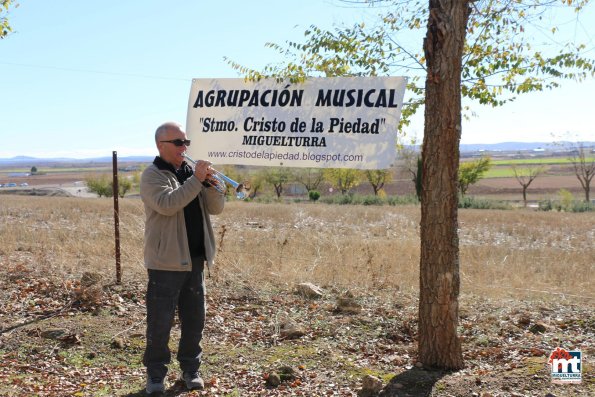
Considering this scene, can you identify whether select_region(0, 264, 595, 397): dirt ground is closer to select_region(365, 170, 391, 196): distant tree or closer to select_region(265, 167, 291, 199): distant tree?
select_region(365, 170, 391, 196): distant tree

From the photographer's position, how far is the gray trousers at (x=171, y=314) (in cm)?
458

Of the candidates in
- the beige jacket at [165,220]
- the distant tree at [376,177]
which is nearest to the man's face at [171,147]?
the beige jacket at [165,220]

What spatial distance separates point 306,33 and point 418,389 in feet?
13.2

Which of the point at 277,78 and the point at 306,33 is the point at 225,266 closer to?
the point at 277,78

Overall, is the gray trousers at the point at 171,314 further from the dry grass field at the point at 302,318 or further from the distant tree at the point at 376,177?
the distant tree at the point at 376,177

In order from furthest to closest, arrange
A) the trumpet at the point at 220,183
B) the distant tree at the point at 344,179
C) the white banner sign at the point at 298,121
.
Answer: the distant tree at the point at 344,179, the white banner sign at the point at 298,121, the trumpet at the point at 220,183

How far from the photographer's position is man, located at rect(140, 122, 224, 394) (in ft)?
14.6

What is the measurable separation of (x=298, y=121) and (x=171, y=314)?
10.9ft

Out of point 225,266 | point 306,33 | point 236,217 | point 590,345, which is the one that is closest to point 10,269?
point 225,266

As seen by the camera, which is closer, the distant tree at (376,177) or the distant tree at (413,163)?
the distant tree at (413,163)

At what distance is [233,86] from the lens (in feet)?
24.8

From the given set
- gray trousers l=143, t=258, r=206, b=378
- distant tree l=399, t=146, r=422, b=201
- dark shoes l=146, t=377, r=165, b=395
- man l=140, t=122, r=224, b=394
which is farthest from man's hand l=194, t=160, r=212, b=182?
distant tree l=399, t=146, r=422, b=201

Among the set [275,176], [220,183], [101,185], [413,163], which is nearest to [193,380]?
[220,183]

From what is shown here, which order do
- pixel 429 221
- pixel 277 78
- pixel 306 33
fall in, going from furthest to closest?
pixel 277 78 → pixel 306 33 → pixel 429 221
